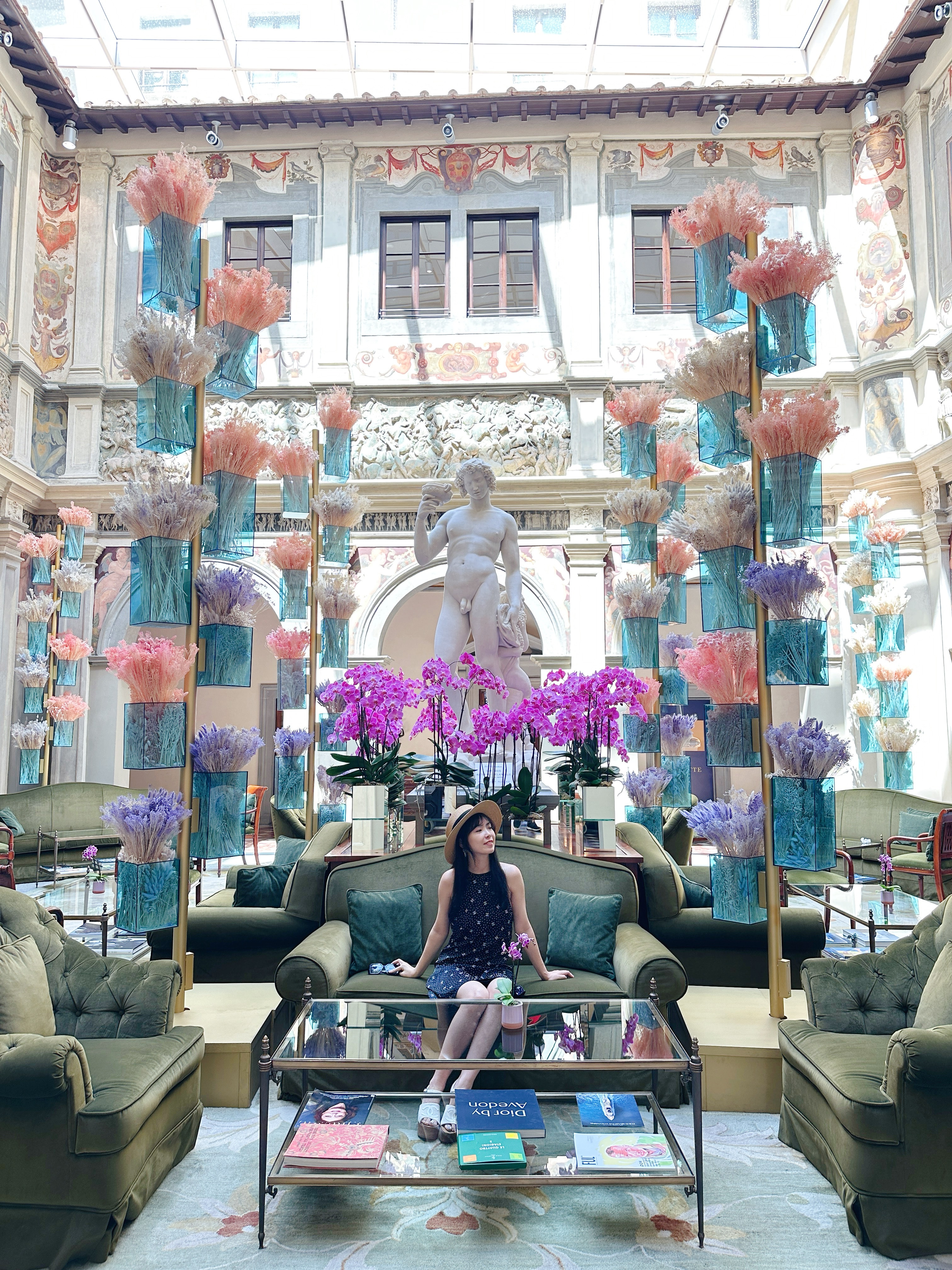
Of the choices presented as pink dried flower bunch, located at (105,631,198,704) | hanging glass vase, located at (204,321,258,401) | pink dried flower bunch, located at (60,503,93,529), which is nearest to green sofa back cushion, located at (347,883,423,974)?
pink dried flower bunch, located at (105,631,198,704)

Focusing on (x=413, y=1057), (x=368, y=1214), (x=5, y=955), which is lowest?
(x=368, y=1214)

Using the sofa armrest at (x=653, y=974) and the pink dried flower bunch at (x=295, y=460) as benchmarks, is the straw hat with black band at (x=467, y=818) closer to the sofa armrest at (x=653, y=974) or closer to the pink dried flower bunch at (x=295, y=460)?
the sofa armrest at (x=653, y=974)

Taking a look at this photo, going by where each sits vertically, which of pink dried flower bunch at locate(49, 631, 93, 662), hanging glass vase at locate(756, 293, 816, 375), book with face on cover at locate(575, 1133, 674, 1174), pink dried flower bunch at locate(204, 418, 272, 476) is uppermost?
hanging glass vase at locate(756, 293, 816, 375)

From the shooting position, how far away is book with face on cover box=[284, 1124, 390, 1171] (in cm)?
279

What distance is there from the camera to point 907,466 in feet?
33.6

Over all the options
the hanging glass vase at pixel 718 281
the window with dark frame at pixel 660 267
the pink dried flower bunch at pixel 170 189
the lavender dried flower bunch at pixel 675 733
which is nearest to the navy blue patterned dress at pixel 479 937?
the hanging glass vase at pixel 718 281

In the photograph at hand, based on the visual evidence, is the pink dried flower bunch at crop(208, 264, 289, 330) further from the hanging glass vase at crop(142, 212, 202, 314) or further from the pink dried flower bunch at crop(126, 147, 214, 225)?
the pink dried flower bunch at crop(126, 147, 214, 225)

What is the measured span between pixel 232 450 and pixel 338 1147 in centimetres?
301

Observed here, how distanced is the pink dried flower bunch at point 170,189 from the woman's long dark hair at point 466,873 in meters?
2.96

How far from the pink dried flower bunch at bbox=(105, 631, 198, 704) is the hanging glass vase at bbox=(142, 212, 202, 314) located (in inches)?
63.3

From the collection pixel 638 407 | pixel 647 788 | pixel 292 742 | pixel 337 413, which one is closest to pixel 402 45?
pixel 337 413

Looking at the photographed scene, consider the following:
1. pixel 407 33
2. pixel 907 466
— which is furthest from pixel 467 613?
pixel 407 33

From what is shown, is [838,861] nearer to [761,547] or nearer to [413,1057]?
[761,547]

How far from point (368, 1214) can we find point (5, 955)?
4.60 ft
